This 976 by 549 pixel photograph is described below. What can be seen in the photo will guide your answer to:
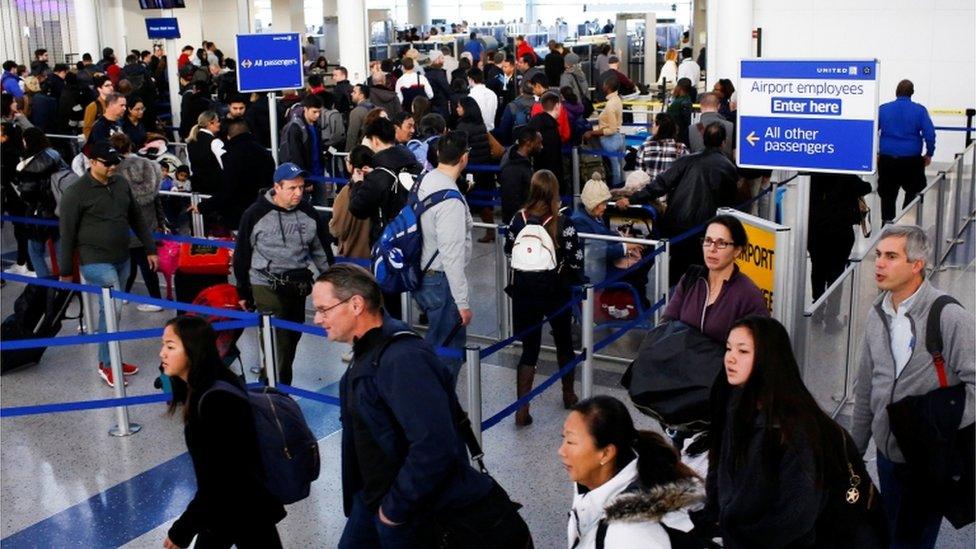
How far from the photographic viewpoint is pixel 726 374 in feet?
12.1

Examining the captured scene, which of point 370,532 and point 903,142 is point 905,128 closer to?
point 903,142

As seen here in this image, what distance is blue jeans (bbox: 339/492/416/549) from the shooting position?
354 cm

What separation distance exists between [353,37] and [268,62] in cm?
758

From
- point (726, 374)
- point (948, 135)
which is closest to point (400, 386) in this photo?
point (726, 374)

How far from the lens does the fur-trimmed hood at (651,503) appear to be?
2926mm

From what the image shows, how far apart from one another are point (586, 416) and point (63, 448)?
14.6 ft

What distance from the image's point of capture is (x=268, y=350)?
602cm

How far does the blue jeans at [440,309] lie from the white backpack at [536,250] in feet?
1.50

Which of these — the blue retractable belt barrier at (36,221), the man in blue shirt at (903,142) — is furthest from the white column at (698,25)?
the blue retractable belt barrier at (36,221)

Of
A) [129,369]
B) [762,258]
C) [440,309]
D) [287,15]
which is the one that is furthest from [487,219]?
[287,15]

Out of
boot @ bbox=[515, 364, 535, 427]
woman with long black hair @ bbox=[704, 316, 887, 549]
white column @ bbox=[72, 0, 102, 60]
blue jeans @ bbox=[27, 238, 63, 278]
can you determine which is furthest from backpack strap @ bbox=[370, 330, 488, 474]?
white column @ bbox=[72, 0, 102, 60]

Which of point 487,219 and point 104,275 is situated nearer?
point 104,275

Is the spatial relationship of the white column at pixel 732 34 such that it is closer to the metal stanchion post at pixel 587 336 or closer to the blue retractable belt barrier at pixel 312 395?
the metal stanchion post at pixel 587 336

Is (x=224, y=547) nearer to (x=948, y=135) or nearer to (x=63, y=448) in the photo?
(x=63, y=448)
